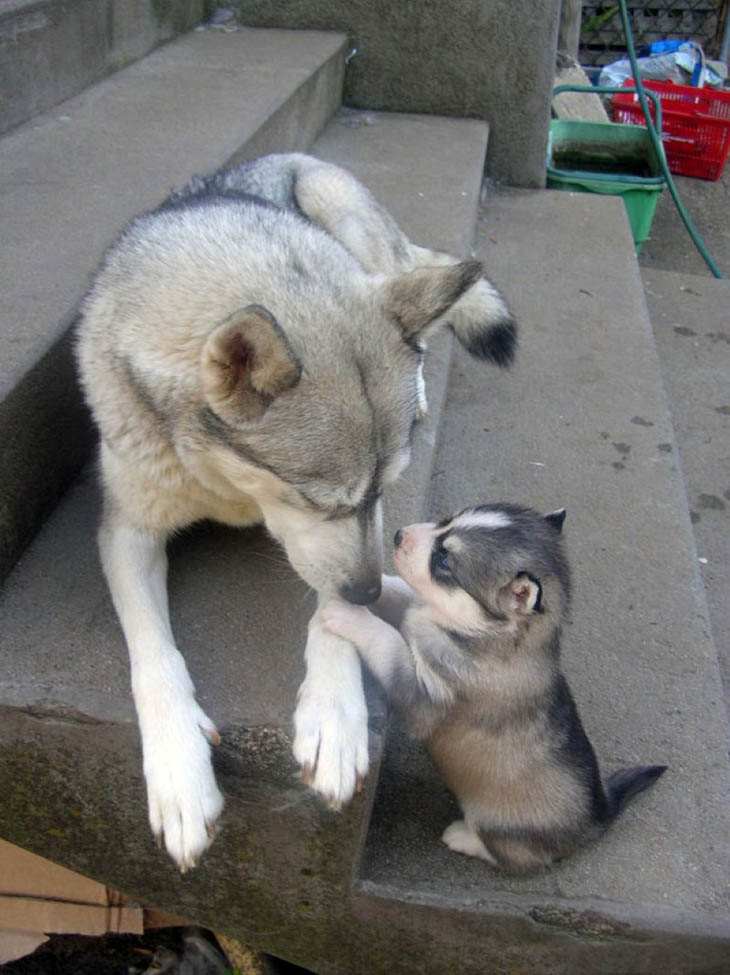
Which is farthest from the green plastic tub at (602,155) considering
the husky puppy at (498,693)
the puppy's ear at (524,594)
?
the puppy's ear at (524,594)

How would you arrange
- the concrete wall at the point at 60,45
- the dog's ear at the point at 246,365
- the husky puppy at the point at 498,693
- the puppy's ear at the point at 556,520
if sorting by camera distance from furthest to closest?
the concrete wall at the point at 60,45 < the puppy's ear at the point at 556,520 < the husky puppy at the point at 498,693 < the dog's ear at the point at 246,365

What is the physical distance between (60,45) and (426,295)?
3.25 metres

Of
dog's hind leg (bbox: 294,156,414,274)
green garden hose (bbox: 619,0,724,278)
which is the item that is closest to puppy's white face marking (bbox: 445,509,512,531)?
dog's hind leg (bbox: 294,156,414,274)

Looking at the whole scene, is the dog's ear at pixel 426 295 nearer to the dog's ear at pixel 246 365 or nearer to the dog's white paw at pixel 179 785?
the dog's ear at pixel 246 365

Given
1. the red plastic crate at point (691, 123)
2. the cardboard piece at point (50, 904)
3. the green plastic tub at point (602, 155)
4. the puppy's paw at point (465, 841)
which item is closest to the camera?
the puppy's paw at point (465, 841)

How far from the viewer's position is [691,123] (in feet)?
28.0

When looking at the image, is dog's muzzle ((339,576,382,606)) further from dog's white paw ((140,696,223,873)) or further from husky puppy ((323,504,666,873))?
dog's white paw ((140,696,223,873))

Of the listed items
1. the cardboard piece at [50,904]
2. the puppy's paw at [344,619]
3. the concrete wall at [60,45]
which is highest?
the concrete wall at [60,45]

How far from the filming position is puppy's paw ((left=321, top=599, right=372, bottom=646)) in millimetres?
2361

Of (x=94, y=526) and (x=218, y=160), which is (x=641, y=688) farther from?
(x=218, y=160)

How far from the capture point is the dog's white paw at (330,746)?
2.08m

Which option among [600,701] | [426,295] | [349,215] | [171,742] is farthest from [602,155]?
[171,742]

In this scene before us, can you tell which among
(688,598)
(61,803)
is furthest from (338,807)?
(688,598)

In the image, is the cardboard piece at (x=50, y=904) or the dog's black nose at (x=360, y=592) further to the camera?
the cardboard piece at (x=50, y=904)
